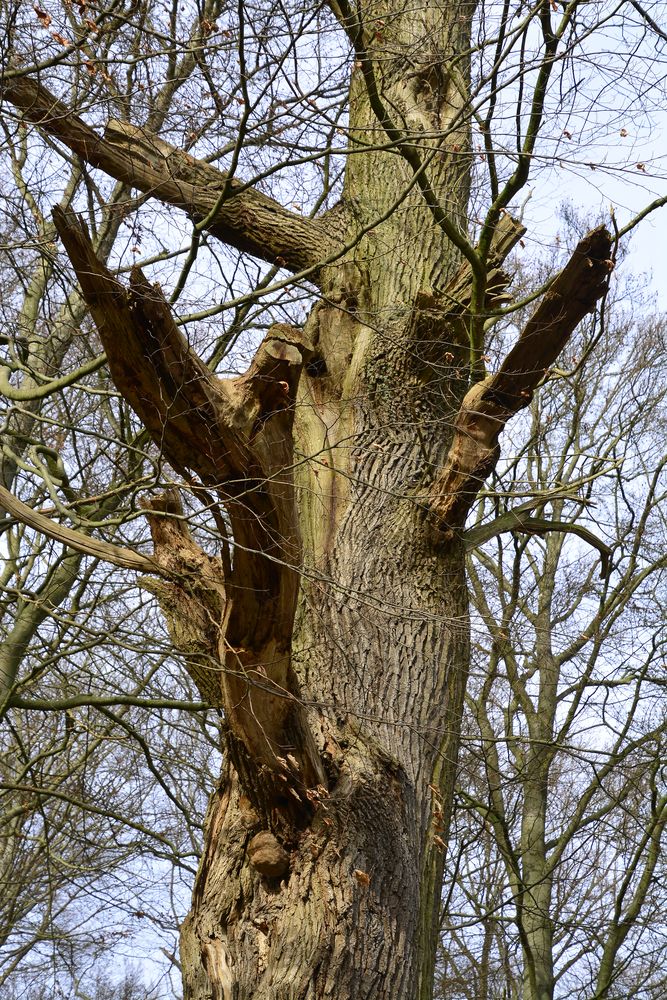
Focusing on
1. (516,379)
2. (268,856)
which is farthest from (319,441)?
(268,856)

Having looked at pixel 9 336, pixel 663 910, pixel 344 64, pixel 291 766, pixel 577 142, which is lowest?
pixel 291 766

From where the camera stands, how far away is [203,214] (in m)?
3.81

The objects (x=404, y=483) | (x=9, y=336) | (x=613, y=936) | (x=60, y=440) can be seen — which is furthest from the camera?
(x=613, y=936)

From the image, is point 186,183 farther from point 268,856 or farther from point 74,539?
point 268,856

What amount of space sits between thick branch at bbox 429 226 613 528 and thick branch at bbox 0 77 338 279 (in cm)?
102

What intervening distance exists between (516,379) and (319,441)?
95 centimetres

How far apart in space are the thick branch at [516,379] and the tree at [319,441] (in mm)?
11

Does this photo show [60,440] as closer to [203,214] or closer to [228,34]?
Answer: [203,214]

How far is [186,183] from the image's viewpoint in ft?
11.9

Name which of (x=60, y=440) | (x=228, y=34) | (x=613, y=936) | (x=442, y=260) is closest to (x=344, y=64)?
(x=228, y=34)

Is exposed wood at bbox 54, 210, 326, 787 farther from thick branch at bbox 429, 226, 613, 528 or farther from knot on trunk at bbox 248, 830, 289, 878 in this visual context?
thick branch at bbox 429, 226, 613, 528

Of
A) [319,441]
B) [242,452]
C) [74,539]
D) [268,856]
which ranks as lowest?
[268,856]

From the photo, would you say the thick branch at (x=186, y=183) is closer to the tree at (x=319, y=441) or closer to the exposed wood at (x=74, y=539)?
the tree at (x=319, y=441)

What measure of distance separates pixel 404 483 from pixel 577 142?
1517 mm
